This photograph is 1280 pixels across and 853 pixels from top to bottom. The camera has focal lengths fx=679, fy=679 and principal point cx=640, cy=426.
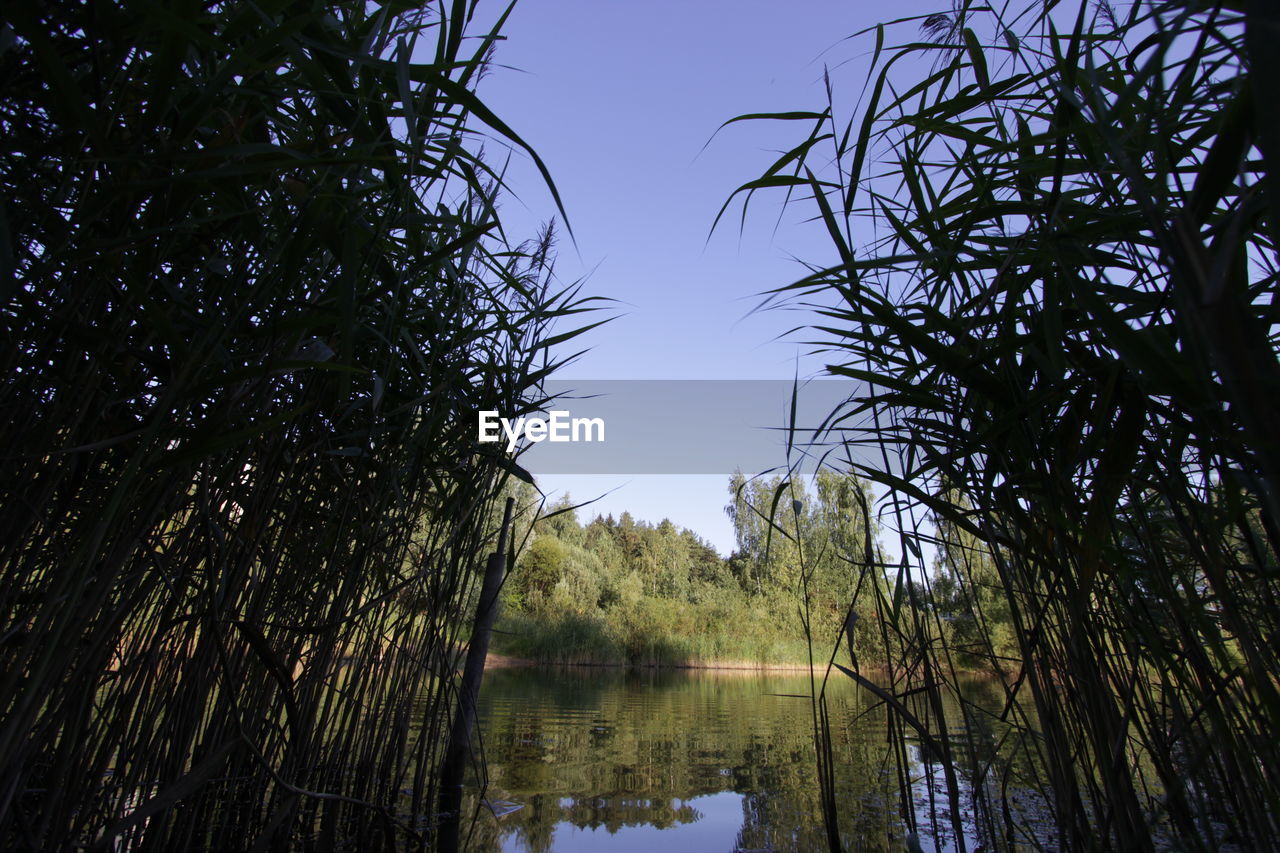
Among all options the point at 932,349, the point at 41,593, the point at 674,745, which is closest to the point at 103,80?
the point at 41,593

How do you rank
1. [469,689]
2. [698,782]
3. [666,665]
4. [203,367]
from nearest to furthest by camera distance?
[203,367] < [469,689] < [698,782] < [666,665]

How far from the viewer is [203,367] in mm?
983

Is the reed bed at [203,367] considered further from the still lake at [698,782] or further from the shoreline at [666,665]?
the shoreline at [666,665]

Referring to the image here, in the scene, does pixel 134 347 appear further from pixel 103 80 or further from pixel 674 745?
pixel 674 745

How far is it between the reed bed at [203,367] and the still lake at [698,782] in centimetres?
75

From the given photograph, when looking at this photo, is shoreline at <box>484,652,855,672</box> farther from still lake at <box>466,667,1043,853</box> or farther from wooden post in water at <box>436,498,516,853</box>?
wooden post in water at <box>436,498,516,853</box>

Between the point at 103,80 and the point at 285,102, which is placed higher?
the point at 285,102

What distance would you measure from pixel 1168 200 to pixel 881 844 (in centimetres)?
191

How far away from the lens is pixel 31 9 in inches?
27.7

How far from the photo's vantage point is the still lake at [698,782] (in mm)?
2141

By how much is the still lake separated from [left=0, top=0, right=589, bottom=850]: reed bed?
0.75m

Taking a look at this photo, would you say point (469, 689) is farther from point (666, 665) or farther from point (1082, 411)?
point (666, 665)

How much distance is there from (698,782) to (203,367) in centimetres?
276

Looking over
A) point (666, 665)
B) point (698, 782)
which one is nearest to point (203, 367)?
point (698, 782)
